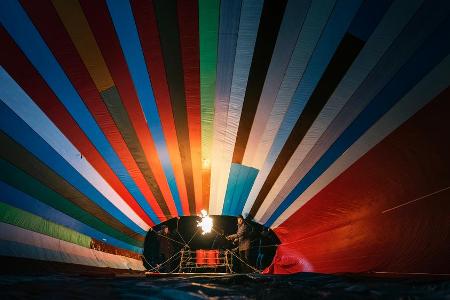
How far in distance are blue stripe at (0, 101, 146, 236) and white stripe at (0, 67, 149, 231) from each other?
54mm

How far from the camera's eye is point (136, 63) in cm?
314

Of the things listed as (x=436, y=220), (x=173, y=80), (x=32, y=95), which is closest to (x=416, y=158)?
(x=436, y=220)

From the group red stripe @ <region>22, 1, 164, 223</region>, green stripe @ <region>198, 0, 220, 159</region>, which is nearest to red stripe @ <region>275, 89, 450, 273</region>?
green stripe @ <region>198, 0, 220, 159</region>

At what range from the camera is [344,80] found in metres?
3.04

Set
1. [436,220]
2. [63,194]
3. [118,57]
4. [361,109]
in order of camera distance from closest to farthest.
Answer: [436,220]
[118,57]
[361,109]
[63,194]

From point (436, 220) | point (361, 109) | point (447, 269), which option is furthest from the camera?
point (361, 109)

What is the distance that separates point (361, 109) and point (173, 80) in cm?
242

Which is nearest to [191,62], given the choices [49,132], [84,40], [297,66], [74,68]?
[84,40]

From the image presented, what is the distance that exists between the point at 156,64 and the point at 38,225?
3.05 metres

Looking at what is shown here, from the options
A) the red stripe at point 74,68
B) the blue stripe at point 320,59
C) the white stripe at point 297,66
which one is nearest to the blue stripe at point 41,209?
the red stripe at point 74,68

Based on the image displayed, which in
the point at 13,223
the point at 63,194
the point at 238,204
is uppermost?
the point at 238,204

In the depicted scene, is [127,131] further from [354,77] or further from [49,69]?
[354,77]

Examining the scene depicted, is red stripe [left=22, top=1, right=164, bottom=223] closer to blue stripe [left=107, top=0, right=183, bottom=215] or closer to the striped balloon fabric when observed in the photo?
the striped balloon fabric

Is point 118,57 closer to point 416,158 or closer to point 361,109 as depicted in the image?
point 361,109
